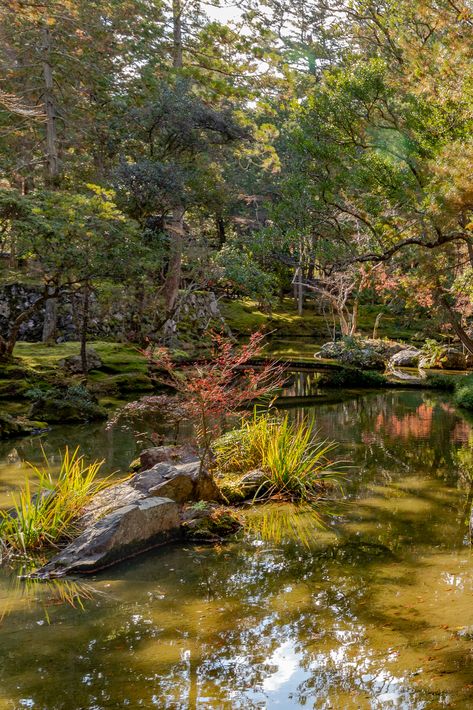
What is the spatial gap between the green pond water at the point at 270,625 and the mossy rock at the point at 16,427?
5.91 m

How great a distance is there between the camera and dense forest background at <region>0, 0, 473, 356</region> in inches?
375

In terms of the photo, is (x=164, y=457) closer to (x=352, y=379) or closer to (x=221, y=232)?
(x=352, y=379)

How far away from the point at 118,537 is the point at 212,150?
16.8 metres

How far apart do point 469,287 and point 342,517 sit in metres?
5.83

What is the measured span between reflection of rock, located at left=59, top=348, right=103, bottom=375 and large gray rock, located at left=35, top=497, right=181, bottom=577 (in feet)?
30.7

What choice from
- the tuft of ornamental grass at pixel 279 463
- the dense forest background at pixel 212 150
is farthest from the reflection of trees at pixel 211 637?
the dense forest background at pixel 212 150

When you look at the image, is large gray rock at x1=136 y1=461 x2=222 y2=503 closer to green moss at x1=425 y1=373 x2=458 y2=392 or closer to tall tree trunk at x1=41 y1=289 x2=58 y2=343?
green moss at x1=425 y1=373 x2=458 y2=392

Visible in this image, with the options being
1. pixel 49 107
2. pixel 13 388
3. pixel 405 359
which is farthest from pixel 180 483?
pixel 405 359

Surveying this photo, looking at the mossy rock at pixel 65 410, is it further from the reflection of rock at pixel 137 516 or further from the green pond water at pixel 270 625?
the green pond water at pixel 270 625

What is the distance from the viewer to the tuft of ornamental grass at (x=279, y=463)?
677cm

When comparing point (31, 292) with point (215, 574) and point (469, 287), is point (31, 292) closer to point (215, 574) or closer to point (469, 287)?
point (469, 287)

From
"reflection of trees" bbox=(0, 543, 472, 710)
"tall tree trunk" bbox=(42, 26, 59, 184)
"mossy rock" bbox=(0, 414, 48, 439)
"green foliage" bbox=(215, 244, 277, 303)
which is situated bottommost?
"mossy rock" bbox=(0, 414, 48, 439)

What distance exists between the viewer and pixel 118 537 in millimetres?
4934

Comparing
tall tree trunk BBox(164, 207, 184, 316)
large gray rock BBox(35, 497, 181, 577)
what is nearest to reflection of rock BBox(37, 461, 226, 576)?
large gray rock BBox(35, 497, 181, 577)
